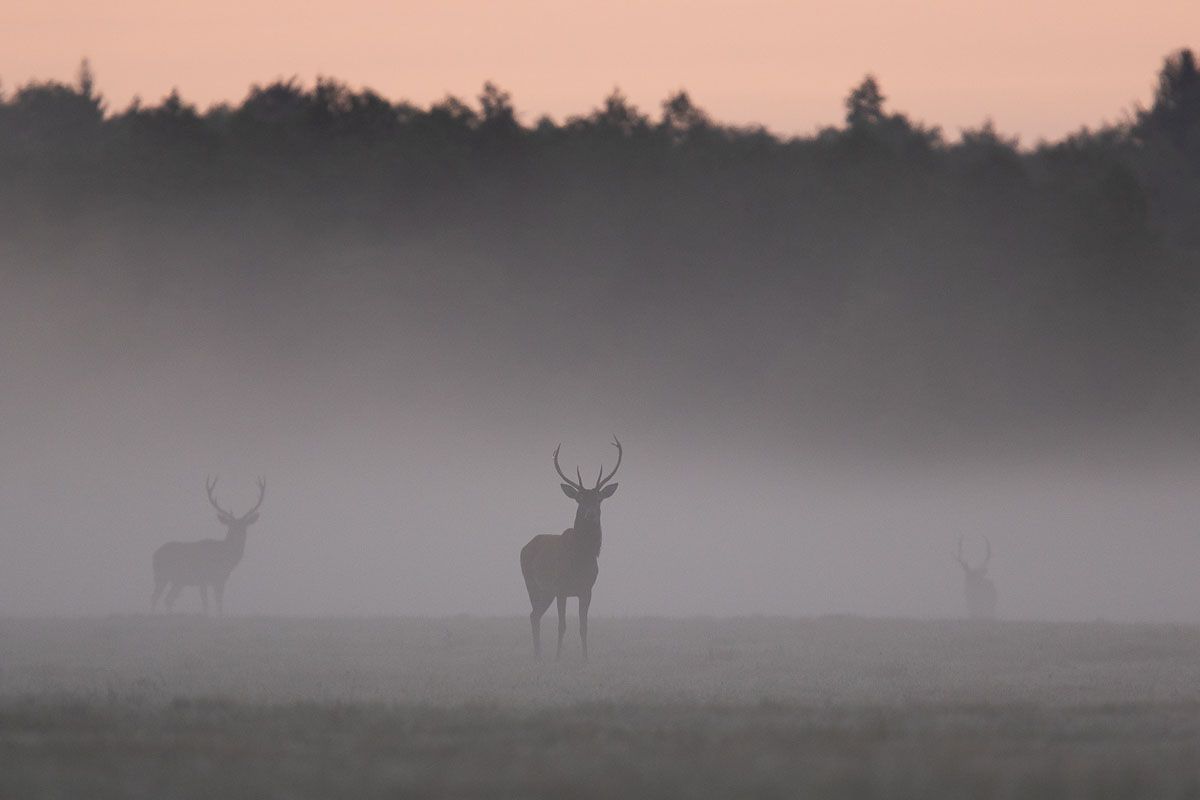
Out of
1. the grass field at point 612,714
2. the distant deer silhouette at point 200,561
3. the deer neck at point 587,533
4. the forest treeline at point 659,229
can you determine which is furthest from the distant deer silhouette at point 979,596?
the forest treeline at point 659,229

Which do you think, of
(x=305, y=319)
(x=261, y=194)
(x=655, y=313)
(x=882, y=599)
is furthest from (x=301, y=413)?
(x=882, y=599)

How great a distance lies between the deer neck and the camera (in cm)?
2122

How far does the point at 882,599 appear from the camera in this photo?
5122 cm

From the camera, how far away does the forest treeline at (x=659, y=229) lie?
87.8m

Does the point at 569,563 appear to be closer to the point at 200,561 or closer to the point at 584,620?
the point at 584,620

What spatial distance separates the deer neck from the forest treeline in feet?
216

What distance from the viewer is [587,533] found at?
69.7 ft

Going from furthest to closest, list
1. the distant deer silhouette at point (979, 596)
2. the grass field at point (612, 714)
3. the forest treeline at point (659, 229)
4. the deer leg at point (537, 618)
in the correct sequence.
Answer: the forest treeline at point (659, 229), the distant deer silhouette at point (979, 596), the deer leg at point (537, 618), the grass field at point (612, 714)

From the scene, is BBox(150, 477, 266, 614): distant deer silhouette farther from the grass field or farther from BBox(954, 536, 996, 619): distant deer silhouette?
BBox(954, 536, 996, 619): distant deer silhouette

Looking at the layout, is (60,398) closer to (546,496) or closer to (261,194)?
(261,194)

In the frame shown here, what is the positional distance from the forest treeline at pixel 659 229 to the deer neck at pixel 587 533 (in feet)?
216

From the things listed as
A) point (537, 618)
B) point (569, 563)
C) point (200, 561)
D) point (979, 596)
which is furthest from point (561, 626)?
point (979, 596)

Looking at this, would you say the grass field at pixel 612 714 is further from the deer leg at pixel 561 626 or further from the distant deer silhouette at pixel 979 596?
the distant deer silhouette at pixel 979 596

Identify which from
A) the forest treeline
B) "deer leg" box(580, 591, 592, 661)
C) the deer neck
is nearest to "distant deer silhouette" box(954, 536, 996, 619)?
"deer leg" box(580, 591, 592, 661)
